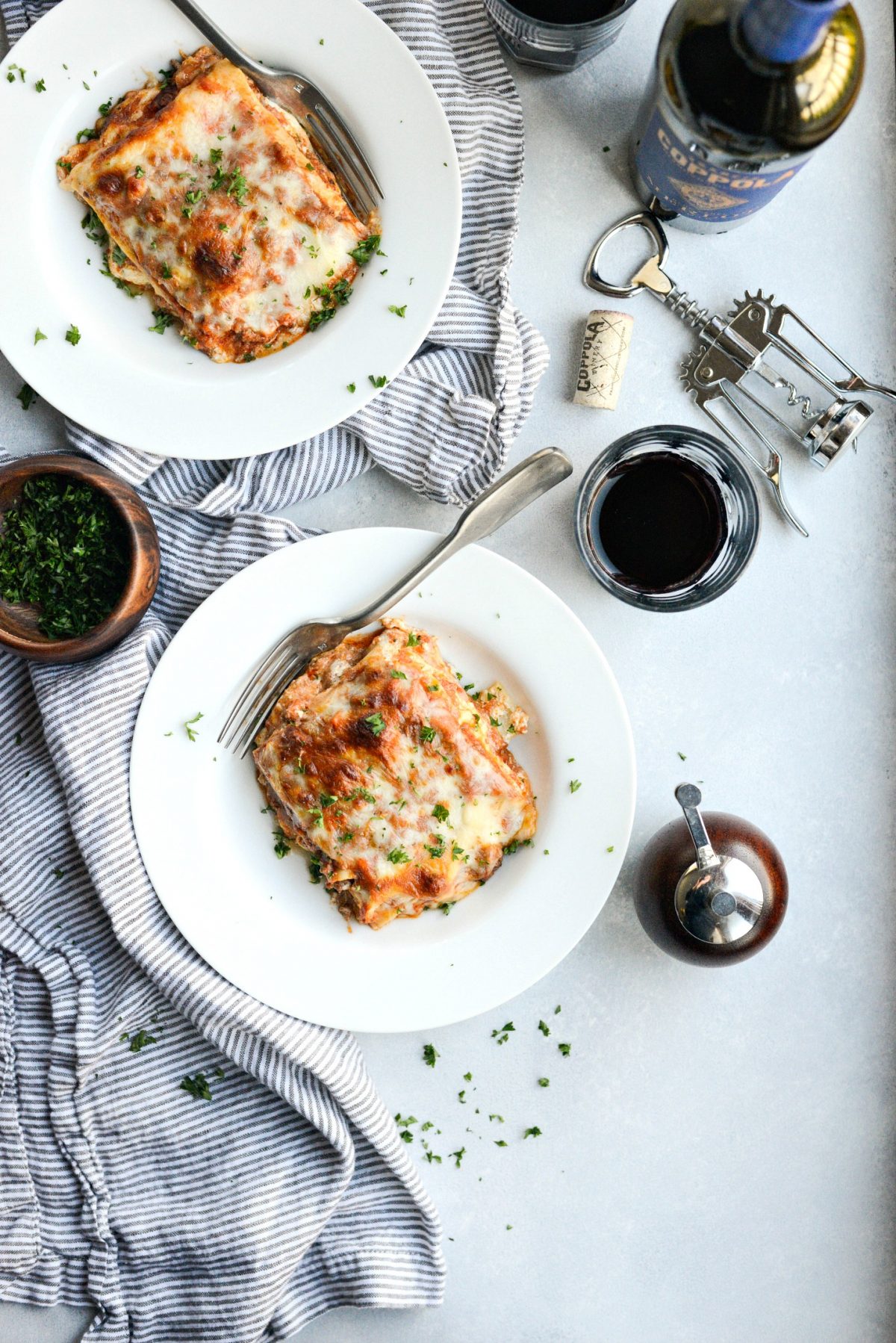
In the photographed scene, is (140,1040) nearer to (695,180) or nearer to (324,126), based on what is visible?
(324,126)

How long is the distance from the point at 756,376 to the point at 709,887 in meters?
1.39

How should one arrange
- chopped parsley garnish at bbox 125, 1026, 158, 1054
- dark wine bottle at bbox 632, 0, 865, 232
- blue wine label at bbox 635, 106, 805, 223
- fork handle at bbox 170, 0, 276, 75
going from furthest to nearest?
chopped parsley garnish at bbox 125, 1026, 158, 1054
fork handle at bbox 170, 0, 276, 75
blue wine label at bbox 635, 106, 805, 223
dark wine bottle at bbox 632, 0, 865, 232

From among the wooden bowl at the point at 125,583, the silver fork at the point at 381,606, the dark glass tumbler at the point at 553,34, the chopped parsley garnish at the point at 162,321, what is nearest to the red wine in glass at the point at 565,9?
the dark glass tumbler at the point at 553,34

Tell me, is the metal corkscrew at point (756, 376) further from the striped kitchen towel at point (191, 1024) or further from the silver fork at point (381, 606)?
the silver fork at point (381, 606)

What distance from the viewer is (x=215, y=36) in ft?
7.95

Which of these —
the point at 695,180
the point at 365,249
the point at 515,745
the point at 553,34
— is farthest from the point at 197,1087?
the point at 553,34

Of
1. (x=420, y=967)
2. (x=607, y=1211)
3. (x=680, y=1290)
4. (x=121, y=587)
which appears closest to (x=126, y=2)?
(x=121, y=587)

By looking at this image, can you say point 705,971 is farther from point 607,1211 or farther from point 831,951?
point 607,1211

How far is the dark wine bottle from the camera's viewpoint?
1944 millimetres

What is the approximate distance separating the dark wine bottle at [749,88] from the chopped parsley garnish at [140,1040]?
8.33 ft

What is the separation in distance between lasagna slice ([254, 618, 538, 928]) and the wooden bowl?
47 cm

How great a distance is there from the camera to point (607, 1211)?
2.95 metres

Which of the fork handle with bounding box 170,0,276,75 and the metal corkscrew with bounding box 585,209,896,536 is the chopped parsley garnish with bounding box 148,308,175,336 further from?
the metal corkscrew with bounding box 585,209,896,536

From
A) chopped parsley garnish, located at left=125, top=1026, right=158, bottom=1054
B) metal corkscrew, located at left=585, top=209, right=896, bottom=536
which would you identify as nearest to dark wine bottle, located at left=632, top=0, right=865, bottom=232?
metal corkscrew, located at left=585, top=209, right=896, bottom=536
